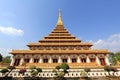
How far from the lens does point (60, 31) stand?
6172 centimetres

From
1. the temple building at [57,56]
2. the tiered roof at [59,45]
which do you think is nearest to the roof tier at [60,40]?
the tiered roof at [59,45]

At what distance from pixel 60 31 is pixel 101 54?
63.0 ft

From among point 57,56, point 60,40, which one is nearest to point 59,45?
point 60,40

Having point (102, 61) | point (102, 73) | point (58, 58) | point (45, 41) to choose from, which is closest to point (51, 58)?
point (58, 58)

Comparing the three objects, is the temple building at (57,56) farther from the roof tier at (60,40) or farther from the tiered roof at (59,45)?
the roof tier at (60,40)

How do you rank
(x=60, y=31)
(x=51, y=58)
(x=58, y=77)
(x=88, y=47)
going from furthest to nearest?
(x=60, y=31)
(x=88, y=47)
(x=51, y=58)
(x=58, y=77)

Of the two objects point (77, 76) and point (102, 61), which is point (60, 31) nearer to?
point (102, 61)

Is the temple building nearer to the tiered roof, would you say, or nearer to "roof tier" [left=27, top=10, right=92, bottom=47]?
the tiered roof

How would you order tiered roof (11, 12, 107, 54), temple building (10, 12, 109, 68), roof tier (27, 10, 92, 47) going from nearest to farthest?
temple building (10, 12, 109, 68)
tiered roof (11, 12, 107, 54)
roof tier (27, 10, 92, 47)

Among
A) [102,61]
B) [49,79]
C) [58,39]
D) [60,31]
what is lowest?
[49,79]

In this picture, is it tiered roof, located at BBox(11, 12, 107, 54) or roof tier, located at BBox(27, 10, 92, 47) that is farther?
roof tier, located at BBox(27, 10, 92, 47)

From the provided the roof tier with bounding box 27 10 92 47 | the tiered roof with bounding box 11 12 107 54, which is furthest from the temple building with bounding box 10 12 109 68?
the roof tier with bounding box 27 10 92 47

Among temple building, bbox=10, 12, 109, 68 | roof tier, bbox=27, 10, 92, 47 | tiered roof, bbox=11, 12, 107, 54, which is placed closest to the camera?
temple building, bbox=10, 12, 109, 68

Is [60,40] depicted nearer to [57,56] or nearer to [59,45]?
[59,45]
